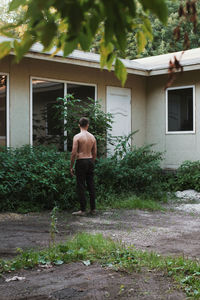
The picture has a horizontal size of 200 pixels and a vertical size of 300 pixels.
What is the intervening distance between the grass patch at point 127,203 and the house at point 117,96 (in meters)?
2.47

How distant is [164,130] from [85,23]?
11585 millimetres

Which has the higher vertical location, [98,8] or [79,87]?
[79,87]

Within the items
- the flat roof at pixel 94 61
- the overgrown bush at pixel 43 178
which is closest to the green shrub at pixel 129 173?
the overgrown bush at pixel 43 178

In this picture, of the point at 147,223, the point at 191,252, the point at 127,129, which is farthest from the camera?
the point at 127,129

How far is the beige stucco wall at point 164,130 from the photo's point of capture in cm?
1249

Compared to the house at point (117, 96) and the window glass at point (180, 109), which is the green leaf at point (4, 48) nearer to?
the house at point (117, 96)

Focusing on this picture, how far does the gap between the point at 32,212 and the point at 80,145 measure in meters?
1.66

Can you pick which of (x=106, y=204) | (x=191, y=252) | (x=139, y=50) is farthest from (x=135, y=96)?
(x=139, y=50)

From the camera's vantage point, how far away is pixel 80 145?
27.1 feet

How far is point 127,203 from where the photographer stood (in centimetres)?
943

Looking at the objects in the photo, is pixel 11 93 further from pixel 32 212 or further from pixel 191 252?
pixel 191 252

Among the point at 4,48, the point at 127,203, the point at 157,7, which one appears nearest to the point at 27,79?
the point at 127,203

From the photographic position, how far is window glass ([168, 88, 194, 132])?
12727 mm

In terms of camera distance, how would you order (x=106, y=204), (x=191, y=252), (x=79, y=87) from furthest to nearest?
→ (x=79, y=87), (x=106, y=204), (x=191, y=252)
